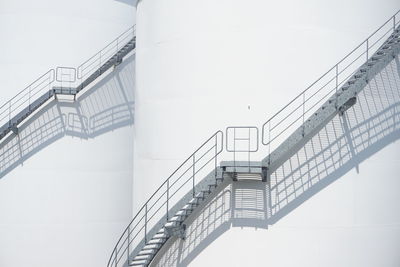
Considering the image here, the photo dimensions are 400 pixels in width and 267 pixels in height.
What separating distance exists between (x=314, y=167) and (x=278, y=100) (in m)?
1.61

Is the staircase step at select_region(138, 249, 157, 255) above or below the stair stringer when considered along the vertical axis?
below

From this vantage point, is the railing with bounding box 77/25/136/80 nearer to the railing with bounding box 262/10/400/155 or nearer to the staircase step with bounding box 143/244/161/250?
the staircase step with bounding box 143/244/161/250

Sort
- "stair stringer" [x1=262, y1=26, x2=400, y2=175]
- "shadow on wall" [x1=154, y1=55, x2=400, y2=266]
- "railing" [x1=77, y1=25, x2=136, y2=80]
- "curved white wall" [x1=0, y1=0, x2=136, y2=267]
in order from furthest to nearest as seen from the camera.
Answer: "railing" [x1=77, y1=25, x2=136, y2=80] < "curved white wall" [x1=0, y1=0, x2=136, y2=267] < "shadow on wall" [x1=154, y1=55, x2=400, y2=266] < "stair stringer" [x1=262, y1=26, x2=400, y2=175]

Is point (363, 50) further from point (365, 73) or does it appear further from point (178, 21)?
point (178, 21)

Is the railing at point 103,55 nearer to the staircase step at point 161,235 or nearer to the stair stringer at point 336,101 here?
the staircase step at point 161,235

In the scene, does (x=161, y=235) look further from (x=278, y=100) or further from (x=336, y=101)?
(x=336, y=101)

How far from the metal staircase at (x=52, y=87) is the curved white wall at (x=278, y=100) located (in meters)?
5.65

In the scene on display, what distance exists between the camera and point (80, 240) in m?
15.7

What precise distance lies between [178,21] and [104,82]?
232 inches

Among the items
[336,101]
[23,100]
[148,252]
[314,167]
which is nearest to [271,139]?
[314,167]

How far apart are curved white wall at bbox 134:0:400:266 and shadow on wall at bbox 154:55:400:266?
0.11 meters

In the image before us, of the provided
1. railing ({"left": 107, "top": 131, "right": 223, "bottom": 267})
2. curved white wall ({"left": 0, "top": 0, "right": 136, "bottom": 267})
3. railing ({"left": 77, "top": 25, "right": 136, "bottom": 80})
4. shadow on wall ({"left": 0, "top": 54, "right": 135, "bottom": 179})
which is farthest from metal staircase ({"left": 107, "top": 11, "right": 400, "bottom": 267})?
railing ({"left": 77, "top": 25, "right": 136, "bottom": 80})

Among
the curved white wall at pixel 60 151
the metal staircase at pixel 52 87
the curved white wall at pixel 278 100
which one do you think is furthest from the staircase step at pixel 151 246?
the metal staircase at pixel 52 87

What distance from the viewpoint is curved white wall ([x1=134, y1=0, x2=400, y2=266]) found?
9977 millimetres
